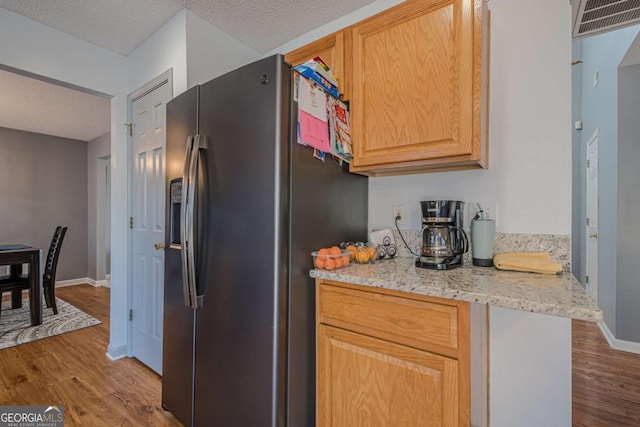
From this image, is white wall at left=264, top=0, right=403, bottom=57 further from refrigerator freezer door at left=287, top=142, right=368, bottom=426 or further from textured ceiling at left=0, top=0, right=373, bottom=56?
refrigerator freezer door at left=287, top=142, right=368, bottom=426

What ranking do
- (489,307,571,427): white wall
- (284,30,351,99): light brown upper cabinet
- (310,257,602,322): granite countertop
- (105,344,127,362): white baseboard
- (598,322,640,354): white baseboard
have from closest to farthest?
1. (310,257,602,322): granite countertop
2. (489,307,571,427): white wall
3. (284,30,351,99): light brown upper cabinet
4. (105,344,127,362): white baseboard
5. (598,322,640,354): white baseboard

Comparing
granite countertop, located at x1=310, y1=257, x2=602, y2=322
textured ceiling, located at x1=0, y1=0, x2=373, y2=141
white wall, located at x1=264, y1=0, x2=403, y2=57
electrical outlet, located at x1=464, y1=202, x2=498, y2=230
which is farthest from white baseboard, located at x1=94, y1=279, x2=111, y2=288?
electrical outlet, located at x1=464, y1=202, x2=498, y2=230

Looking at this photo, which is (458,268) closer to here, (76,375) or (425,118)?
(425,118)

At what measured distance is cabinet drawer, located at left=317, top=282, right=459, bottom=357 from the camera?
0.98m

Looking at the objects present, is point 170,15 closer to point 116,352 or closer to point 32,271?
point 116,352

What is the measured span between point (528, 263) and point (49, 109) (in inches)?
203

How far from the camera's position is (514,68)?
1.43 metres

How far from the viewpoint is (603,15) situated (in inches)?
64.1

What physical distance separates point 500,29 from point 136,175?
8.67 ft

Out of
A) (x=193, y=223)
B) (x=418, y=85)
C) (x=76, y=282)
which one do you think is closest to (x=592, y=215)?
(x=418, y=85)

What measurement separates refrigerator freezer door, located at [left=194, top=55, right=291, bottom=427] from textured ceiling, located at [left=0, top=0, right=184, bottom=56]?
1.08 m

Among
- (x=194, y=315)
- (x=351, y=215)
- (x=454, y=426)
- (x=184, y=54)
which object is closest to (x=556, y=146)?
(x=351, y=215)

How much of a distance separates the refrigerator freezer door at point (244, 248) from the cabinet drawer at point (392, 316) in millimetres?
205

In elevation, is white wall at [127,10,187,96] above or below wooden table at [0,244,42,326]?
above
